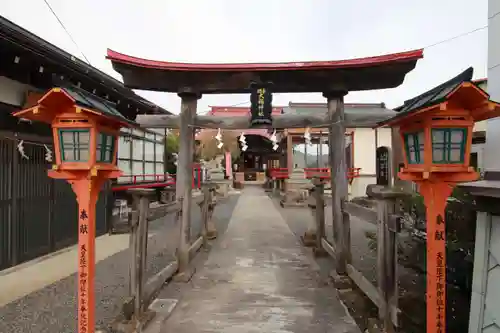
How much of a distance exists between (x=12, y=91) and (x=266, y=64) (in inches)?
200

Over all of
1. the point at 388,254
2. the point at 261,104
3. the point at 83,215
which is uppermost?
the point at 261,104

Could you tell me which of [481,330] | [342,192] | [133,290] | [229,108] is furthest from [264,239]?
[229,108]

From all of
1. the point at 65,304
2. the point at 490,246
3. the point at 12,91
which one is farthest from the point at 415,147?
the point at 12,91

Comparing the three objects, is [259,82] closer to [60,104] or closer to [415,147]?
[415,147]

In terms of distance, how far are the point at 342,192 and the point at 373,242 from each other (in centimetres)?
161

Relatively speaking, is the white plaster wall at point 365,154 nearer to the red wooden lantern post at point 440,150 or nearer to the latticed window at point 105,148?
the red wooden lantern post at point 440,150

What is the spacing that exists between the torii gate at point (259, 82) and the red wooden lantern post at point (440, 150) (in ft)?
10.8

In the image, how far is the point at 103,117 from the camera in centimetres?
Answer: 340

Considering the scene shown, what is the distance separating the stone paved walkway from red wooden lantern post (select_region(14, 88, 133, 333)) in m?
1.41

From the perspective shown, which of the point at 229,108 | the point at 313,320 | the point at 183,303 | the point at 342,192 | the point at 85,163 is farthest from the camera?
the point at 229,108

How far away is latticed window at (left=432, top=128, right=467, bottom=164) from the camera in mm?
3148

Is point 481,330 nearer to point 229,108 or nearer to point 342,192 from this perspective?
point 342,192

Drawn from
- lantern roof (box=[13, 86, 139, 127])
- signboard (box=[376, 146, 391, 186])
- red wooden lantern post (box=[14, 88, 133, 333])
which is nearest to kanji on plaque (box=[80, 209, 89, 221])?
red wooden lantern post (box=[14, 88, 133, 333])

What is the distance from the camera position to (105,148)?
364 centimetres
